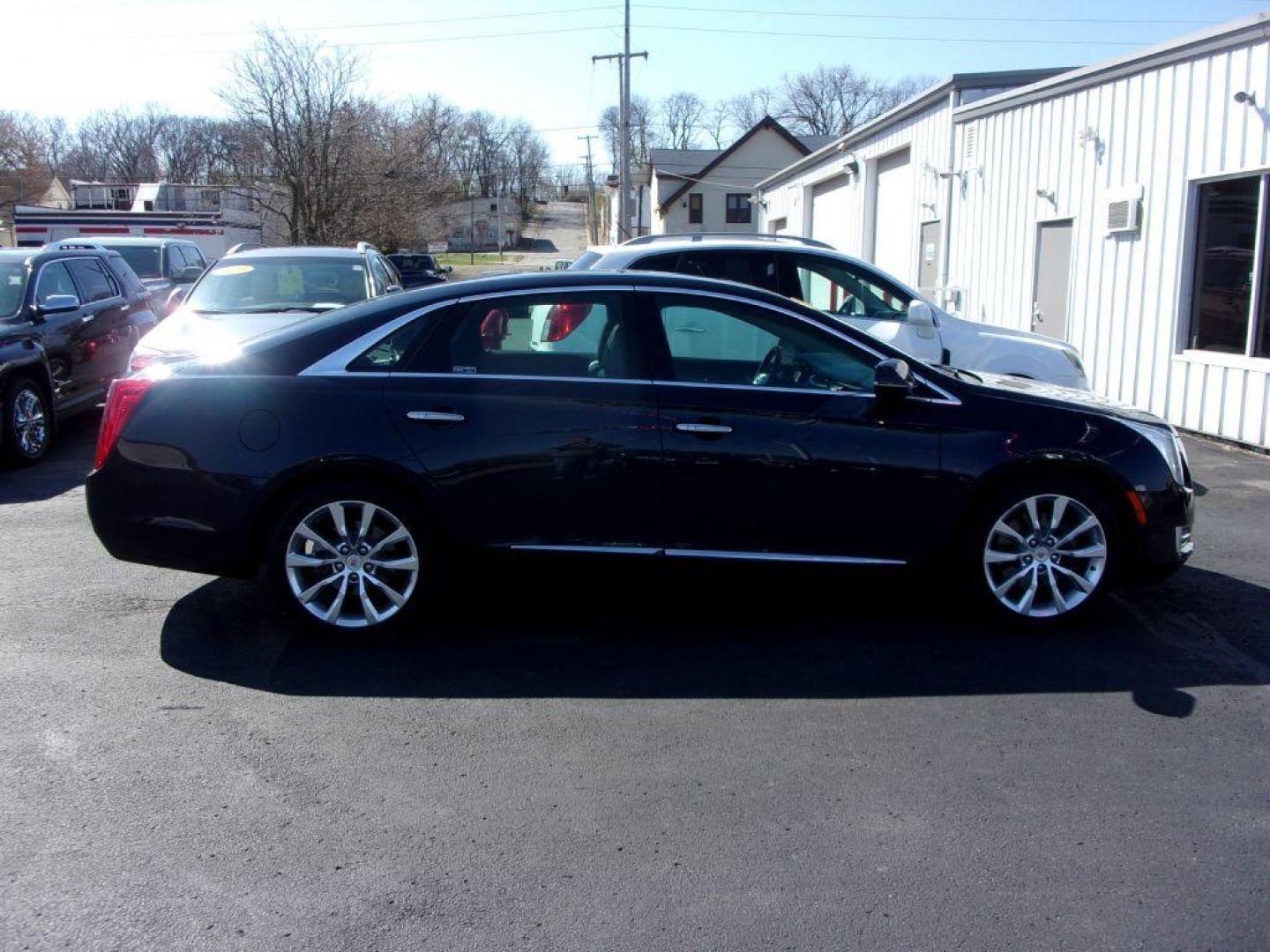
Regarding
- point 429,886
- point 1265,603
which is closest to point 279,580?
point 429,886

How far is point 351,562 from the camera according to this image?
5324 mm

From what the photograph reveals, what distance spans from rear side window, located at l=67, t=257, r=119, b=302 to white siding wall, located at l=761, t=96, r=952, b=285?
8.18 m

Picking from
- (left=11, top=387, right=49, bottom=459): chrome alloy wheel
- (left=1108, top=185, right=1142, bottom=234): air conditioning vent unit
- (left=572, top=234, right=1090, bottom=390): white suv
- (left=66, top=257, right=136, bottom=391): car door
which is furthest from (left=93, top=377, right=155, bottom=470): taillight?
(left=1108, top=185, right=1142, bottom=234): air conditioning vent unit

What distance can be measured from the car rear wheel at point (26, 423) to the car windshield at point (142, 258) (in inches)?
316

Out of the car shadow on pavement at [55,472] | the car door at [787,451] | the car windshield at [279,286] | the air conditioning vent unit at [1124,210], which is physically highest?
the air conditioning vent unit at [1124,210]

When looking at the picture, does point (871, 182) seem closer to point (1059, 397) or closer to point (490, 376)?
point (1059, 397)

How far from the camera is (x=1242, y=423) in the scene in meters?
10.5

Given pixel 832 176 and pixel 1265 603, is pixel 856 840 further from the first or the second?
pixel 832 176

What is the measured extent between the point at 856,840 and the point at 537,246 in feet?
348

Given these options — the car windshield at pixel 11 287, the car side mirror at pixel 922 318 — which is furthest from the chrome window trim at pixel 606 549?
the car windshield at pixel 11 287

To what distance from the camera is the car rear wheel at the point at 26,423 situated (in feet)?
31.4

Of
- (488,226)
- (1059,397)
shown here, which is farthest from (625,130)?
(488,226)

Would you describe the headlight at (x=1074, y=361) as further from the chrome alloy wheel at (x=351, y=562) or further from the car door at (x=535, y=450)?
the chrome alloy wheel at (x=351, y=562)

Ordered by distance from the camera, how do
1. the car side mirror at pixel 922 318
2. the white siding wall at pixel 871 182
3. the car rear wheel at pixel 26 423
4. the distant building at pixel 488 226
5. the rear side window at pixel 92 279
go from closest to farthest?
1. the car side mirror at pixel 922 318
2. the car rear wheel at pixel 26 423
3. the rear side window at pixel 92 279
4. the white siding wall at pixel 871 182
5. the distant building at pixel 488 226
